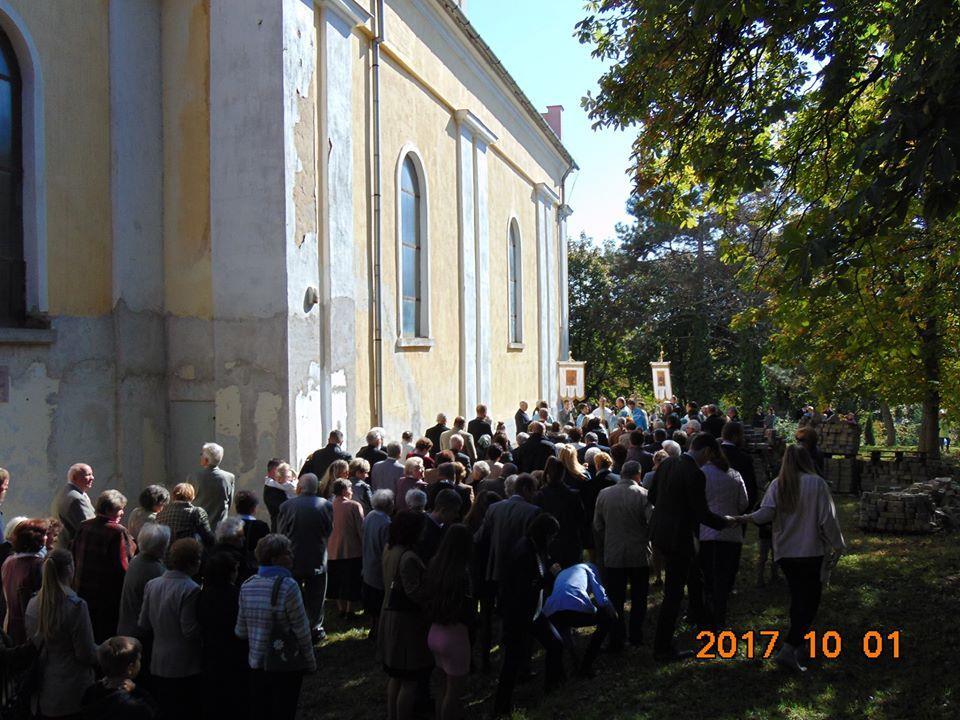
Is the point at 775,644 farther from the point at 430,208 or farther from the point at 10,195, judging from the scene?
the point at 430,208

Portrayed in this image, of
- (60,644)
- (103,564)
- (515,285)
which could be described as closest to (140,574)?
(103,564)

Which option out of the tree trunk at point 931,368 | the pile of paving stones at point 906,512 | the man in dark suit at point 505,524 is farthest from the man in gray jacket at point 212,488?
the tree trunk at point 931,368

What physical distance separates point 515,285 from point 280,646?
19637mm

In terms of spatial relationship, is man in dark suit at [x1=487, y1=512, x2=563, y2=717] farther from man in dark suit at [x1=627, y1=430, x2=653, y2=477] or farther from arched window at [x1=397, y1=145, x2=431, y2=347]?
arched window at [x1=397, y1=145, x2=431, y2=347]

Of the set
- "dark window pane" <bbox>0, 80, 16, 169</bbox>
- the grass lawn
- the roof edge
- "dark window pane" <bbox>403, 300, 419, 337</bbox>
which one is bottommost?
the grass lawn

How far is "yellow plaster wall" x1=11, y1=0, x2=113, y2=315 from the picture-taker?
9.43m

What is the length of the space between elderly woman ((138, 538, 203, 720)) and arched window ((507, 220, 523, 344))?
1857cm

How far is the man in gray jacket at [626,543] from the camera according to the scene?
7.30 m

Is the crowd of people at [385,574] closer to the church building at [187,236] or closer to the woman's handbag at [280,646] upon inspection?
the woman's handbag at [280,646]

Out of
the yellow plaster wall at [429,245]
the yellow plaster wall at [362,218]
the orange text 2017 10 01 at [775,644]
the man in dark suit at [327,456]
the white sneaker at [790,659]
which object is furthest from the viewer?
the yellow plaster wall at [429,245]

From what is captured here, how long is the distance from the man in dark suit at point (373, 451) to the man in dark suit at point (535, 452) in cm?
172

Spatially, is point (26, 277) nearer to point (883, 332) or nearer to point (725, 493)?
point (725, 493)

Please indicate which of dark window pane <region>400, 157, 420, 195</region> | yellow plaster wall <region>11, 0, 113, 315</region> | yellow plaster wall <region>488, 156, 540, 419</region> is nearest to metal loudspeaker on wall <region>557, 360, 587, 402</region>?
yellow plaster wall <region>488, 156, 540, 419</region>

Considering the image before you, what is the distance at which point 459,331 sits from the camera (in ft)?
59.0
